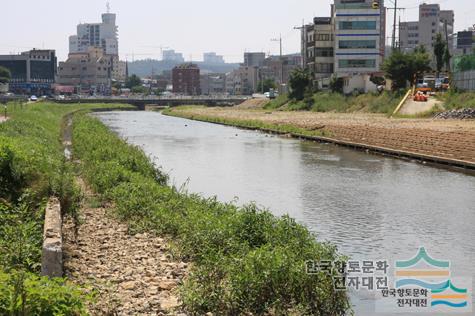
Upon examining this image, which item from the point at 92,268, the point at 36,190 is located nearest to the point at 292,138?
the point at 36,190

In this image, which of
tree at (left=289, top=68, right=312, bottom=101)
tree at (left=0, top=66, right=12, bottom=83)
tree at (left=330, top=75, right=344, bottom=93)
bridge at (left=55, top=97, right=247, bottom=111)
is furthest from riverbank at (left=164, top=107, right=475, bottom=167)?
tree at (left=0, top=66, right=12, bottom=83)

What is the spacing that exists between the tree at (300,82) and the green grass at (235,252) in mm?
80750

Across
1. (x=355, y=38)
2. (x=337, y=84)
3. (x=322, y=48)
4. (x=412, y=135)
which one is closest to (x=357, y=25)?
(x=355, y=38)

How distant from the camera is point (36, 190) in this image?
16.5 meters

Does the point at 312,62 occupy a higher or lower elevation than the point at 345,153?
higher

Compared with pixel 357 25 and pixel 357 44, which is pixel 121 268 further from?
pixel 357 25

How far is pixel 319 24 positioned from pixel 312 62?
6006 millimetres

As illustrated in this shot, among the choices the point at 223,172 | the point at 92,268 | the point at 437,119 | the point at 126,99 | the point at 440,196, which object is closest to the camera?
the point at 92,268

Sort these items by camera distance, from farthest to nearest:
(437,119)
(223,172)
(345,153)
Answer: (437,119), (345,153), (223,172)

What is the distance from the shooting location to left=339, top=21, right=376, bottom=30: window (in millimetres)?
102250

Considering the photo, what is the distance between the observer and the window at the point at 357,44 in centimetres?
10212

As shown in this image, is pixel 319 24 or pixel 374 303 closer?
pixel 374 303

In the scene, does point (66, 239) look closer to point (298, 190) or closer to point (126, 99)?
point (298, 190)

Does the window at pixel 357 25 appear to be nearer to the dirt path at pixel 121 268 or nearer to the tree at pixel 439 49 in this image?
the tree at pixel 439 49
